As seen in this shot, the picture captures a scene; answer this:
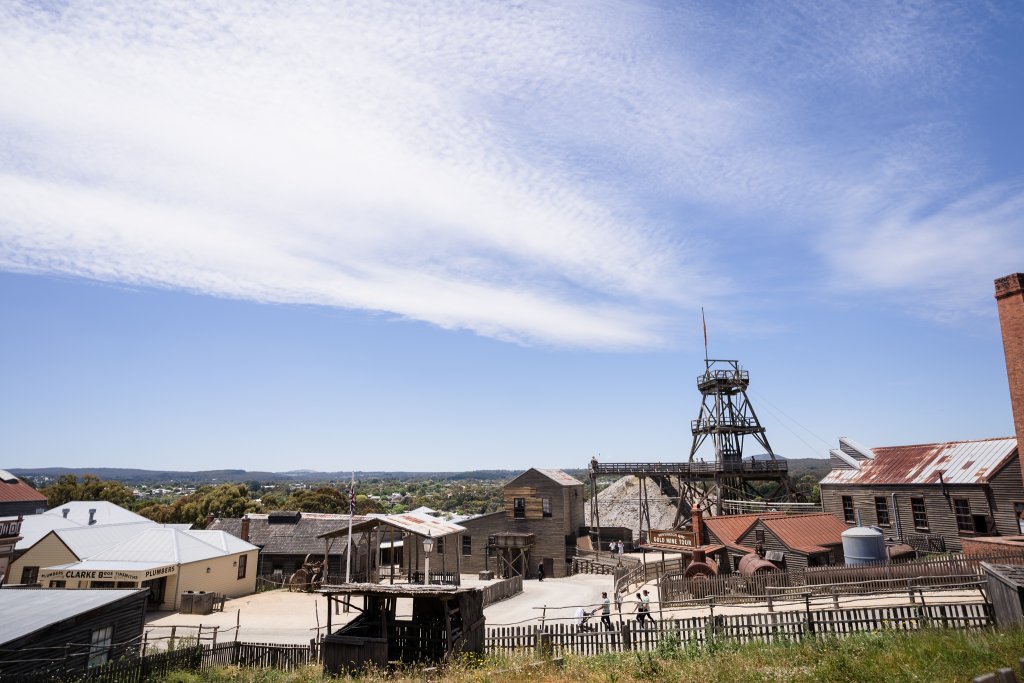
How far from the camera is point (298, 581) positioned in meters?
42.0

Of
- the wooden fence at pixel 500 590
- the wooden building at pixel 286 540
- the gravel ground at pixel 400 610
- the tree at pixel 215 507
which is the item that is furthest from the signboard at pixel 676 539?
the tree at pixel 215 507

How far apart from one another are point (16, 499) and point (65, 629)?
38.4 meters

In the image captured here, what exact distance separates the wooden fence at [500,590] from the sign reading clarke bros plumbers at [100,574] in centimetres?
1834

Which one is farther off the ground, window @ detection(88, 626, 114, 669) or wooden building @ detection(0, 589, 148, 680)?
wooden building @ detection(0, 589, 148, 680)

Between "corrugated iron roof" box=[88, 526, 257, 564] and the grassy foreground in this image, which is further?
"corrugated iron roof" box=[88, 526, 257, 564]

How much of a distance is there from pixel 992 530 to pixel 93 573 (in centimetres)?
4821

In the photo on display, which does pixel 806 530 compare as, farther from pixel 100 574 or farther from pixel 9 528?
pixel 9 528

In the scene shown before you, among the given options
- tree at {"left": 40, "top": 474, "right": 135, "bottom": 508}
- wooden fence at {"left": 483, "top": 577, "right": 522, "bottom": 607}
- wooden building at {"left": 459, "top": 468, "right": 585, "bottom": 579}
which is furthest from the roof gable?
tree at {"left": 40, "top": 474, "right": 135, "bottom": 508}

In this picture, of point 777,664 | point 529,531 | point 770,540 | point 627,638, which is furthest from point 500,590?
point 777,664

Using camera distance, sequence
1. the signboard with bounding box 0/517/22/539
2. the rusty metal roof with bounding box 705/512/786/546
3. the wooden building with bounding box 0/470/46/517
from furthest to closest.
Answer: the wooden building with bounding box 0/470/46/517, the signboard with bounding box 0/517/22/539, the rusty metal roof with bounding box 705/512/786/546

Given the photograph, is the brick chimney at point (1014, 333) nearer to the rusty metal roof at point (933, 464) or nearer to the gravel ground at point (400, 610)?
the rusty metal roof at point (933, 464)

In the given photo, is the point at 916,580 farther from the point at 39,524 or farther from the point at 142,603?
the point at 39,524

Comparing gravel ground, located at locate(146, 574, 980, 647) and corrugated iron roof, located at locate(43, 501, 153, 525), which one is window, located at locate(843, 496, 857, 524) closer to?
gravel ground, located at locate(146, 574, 980, 647)

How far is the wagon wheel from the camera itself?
136 feet
